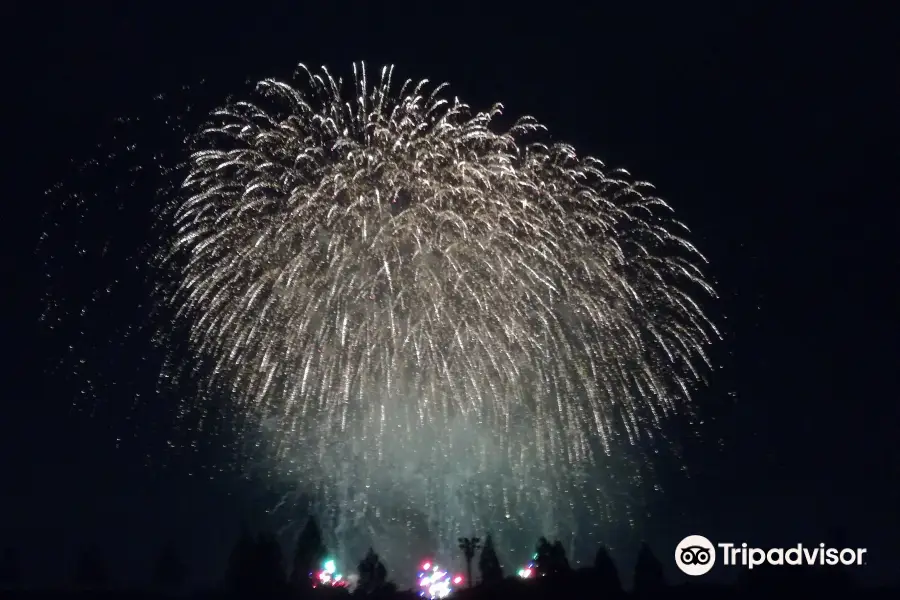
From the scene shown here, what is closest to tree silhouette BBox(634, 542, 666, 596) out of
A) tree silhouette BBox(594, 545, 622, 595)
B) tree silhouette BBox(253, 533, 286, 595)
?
tree silhouette BBox(594, 545, 622, 595)

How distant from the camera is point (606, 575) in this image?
133ft

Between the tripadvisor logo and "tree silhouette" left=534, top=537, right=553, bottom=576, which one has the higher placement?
"tree silhouette" left=534, top=537, right=553, bottom=576

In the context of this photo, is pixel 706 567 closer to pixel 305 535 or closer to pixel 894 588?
pixel 894 588

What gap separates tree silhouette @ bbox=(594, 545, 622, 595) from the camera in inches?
1518

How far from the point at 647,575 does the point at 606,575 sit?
2866mm

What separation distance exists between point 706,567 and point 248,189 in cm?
2229

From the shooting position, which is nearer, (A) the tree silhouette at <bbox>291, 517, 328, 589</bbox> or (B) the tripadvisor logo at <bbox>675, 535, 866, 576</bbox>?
(B) the tripadvisor logo at <bbox>675, 535, 866, 576</bbox>

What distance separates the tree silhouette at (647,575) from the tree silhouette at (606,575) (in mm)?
827

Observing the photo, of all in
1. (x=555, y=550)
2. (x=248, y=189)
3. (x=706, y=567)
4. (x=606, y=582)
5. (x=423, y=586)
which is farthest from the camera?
(x=423, y=586)

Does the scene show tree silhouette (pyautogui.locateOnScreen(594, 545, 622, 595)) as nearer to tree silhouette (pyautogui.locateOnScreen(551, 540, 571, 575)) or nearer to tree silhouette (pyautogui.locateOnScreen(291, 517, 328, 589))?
tree silhouette (pyautogui.locateOnScreen(551, 540, 571, 575))

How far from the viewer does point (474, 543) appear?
49906 millimetres

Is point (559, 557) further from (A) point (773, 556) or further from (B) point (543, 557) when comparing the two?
(A) point (773, 556)

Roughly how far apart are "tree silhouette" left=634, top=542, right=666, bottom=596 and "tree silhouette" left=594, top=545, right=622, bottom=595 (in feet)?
2.71

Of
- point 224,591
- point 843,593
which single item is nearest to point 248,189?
point 224,591
